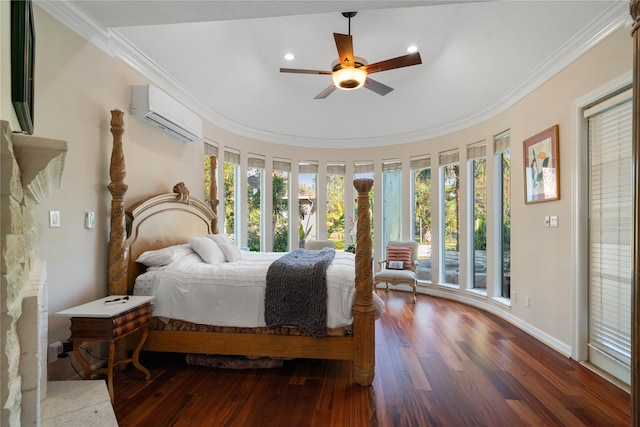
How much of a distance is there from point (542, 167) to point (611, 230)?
3.09 ft

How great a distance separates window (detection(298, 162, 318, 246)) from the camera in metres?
5.98

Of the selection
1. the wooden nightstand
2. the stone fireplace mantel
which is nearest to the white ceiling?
the stone fireplace mantel

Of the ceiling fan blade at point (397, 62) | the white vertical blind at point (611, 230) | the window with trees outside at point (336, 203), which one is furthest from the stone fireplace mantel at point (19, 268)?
the window with trees outside at point (336, 203)

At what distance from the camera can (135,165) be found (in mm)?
2994

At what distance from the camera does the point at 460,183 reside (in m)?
4.86

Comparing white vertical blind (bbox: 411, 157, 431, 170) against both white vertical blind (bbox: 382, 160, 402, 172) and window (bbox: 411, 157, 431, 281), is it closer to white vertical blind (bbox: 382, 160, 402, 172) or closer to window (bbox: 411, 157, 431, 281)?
window (bbox: 411, 157, 431, 281)

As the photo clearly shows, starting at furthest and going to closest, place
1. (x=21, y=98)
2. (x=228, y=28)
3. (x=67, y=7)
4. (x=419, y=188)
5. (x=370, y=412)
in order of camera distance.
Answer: (x=419, y=188) → (x=228, y=28) → (x=67, y=7) → (x=370, y=412) → (x=21, y=98)

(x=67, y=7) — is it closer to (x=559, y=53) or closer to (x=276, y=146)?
(x=276, y=146)

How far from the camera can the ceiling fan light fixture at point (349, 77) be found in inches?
118

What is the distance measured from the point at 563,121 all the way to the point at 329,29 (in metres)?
2.55

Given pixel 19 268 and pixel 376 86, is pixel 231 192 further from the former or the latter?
pixel 19 268

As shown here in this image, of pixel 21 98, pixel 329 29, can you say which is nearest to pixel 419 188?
pixel 329 29

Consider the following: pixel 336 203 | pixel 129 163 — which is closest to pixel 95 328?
pixel 129 163

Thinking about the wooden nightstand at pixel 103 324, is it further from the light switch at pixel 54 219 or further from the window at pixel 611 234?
the window at pixel 611 234
